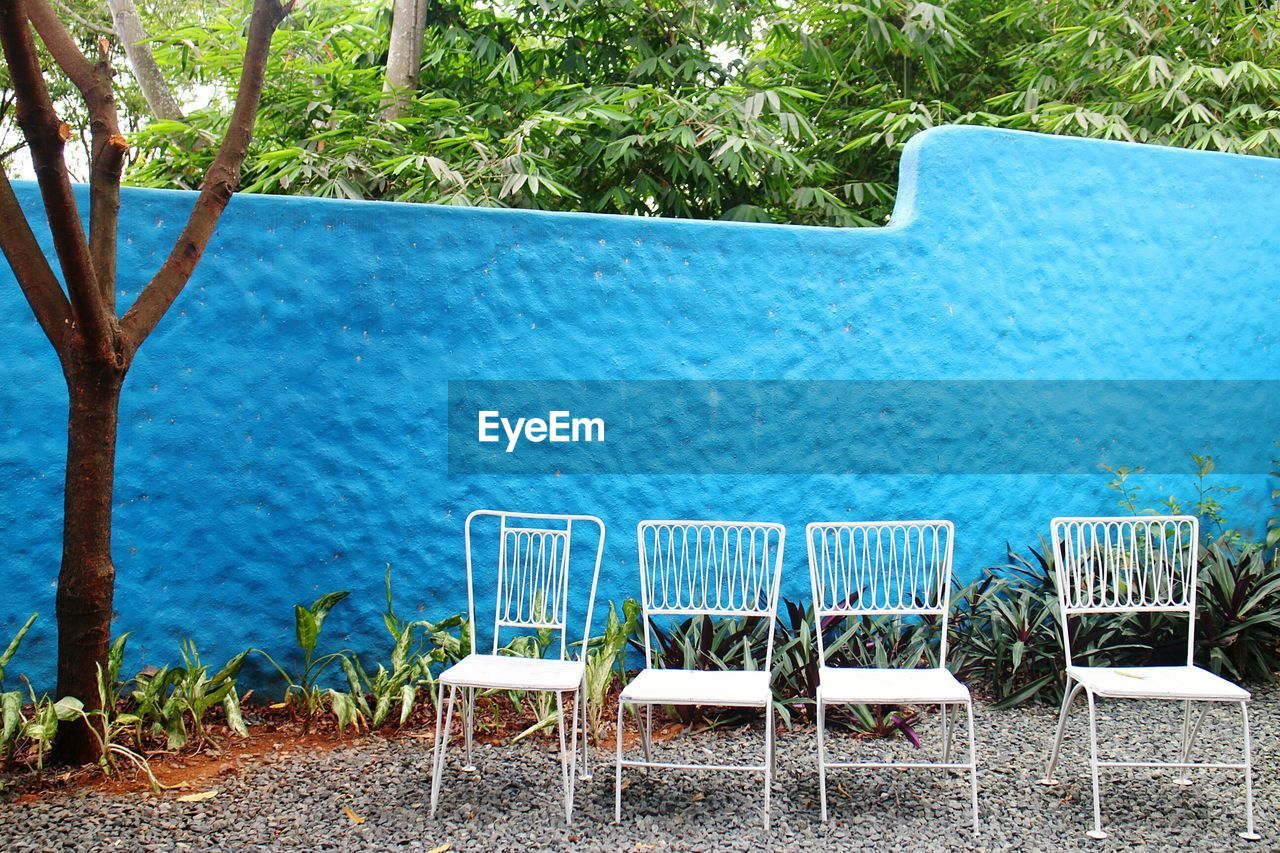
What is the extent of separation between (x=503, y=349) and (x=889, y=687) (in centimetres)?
210

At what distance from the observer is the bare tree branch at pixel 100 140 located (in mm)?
3490

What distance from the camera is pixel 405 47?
6543mm

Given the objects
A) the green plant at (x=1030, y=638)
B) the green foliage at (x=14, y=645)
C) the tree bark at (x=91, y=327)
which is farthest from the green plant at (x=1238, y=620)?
the green foliage at (x=14, y=645)

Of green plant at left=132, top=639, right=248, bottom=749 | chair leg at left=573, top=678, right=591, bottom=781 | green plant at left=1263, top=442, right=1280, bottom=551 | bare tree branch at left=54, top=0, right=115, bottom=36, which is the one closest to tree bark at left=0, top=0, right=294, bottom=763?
green plant at left=132, top=639, right=248, bottom=749

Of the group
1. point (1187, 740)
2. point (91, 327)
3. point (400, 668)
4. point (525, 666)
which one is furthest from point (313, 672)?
point (1187, 740)

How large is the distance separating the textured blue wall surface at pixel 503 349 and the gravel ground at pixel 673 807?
33.9 inches

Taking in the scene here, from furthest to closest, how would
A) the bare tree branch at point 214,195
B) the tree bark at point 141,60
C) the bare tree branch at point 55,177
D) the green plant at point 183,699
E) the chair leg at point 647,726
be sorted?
the tree bark at point 141,60 < the green plant at point 183,699 < the chair leg at point 647,726 < the bare tree branch at point 214,195 < the bare tree branch at point 55,177

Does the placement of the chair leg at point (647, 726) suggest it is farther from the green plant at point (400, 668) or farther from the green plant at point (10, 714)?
the green plant at point (10, 714)

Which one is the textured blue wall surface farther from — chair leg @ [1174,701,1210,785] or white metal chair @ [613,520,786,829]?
chair leg @ [1174,701,1210,785]

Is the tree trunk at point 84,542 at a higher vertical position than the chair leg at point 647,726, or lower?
higher

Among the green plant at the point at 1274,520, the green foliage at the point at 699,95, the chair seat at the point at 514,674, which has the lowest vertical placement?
the chair seat at the point at 514,674

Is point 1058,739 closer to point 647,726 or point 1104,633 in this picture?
point 1104,633

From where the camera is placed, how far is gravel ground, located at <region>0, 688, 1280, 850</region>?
321cm

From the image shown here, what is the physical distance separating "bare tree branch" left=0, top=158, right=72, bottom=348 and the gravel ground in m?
1.49
